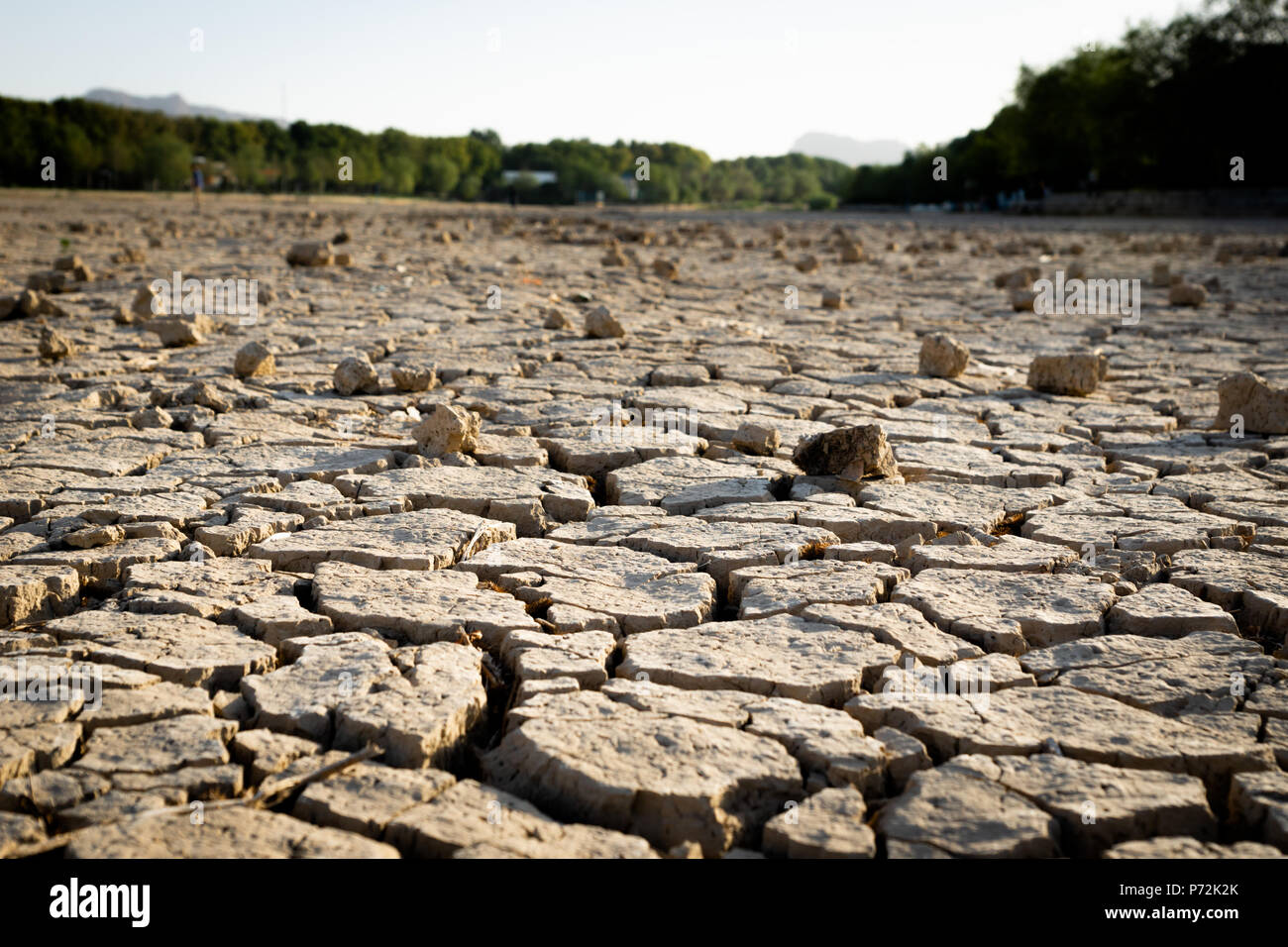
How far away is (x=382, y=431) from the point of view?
444 cm

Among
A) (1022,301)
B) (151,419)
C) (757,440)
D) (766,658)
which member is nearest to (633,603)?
(766,658)

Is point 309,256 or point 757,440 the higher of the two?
point 309,256

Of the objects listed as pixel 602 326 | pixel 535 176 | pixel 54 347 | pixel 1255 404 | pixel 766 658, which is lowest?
pixel 766 658

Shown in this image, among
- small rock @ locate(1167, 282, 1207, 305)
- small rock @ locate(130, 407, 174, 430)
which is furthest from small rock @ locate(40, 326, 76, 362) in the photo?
small rock @ locate(1167, 282, 1207, 305)

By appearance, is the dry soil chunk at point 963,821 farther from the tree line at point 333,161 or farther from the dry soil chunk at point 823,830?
the tree line at point 333,161

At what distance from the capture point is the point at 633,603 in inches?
107

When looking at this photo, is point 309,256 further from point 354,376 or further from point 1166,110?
point 1166,110
